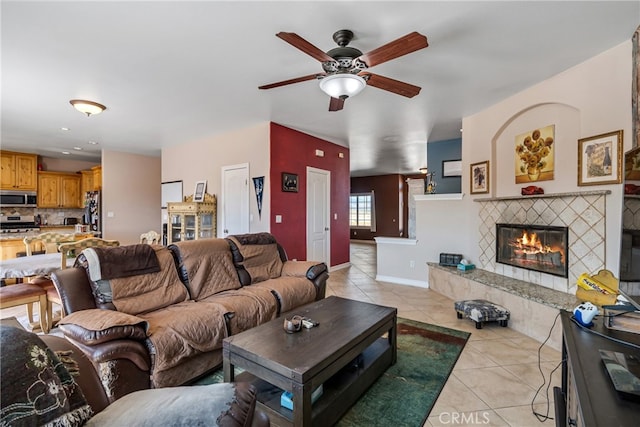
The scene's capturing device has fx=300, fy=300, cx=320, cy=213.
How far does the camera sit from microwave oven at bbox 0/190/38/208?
6008mm

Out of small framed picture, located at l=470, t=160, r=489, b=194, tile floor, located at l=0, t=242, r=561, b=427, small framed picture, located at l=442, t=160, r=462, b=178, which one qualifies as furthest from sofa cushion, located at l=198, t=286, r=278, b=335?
small framed picture, located at l=442, t=160, r=462, b=178

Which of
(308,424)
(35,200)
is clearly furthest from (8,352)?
(35,200)

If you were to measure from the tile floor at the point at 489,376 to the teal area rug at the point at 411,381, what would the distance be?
0.07 m

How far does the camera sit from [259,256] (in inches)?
141

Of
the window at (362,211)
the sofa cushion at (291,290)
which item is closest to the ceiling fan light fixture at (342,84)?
the sofa cushion at (291,290)

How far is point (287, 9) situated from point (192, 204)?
13.2 ft

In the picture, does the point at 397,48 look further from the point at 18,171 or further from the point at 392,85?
the point at 18,171

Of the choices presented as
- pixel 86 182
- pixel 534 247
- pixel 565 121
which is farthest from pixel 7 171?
pixel 565 121

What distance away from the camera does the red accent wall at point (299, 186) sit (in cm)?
489

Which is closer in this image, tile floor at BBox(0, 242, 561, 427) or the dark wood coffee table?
the dark wood coffee table

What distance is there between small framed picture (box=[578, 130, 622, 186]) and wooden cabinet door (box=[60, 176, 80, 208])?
947 centimetres

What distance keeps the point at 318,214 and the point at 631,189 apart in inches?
182

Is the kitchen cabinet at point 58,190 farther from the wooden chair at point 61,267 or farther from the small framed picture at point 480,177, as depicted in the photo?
the small framed picture at point 480,177

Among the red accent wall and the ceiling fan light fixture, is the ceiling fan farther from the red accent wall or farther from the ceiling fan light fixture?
the red accent wall
